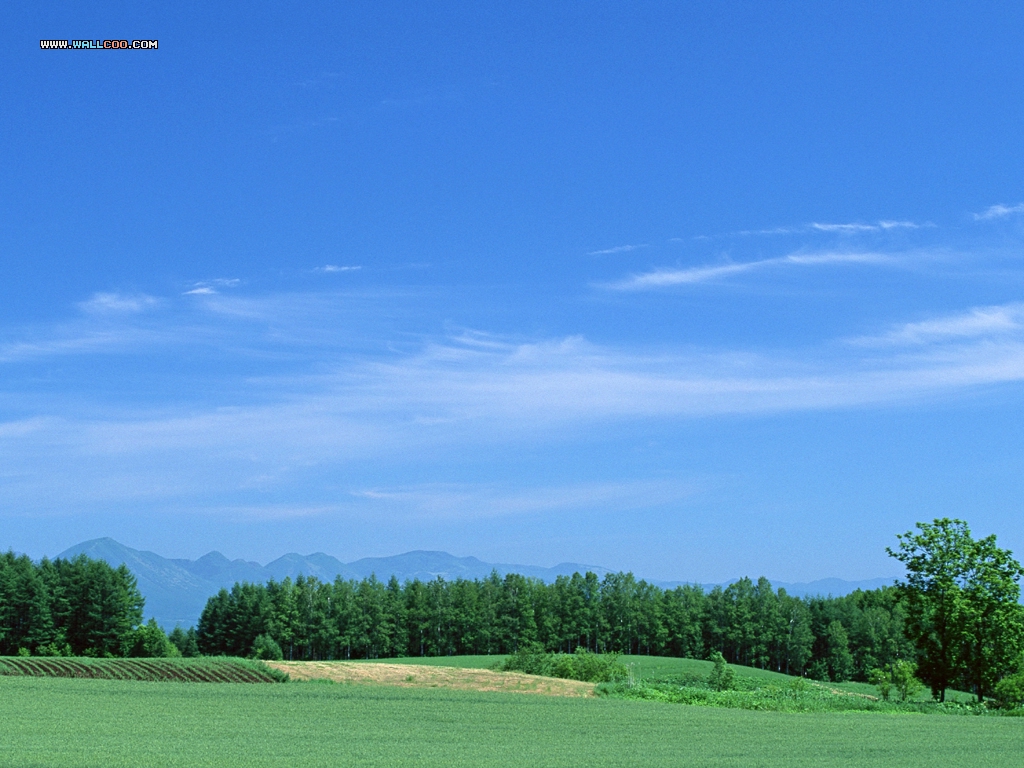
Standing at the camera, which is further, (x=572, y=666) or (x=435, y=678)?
(x=572, y=666)

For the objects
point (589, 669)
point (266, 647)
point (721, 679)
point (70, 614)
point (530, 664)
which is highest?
point (70, 614)

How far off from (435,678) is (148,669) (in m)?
18.4

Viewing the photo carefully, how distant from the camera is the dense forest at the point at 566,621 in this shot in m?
116

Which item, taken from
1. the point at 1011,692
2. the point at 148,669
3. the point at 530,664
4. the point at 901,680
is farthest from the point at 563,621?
the point at 1011,692

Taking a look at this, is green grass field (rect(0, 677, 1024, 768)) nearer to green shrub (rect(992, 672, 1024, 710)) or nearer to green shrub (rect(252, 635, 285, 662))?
green shrub (rect(992, 672, 1024, 710))

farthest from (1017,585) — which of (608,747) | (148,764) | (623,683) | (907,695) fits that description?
(148,764)

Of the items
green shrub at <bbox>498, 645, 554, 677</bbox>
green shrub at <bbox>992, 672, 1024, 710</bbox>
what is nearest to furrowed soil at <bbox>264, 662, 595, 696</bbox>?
green shrub at <bbox>498, 645, 554, 677</bbox>

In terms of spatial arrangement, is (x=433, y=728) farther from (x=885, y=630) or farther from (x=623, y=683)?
(x=885, y=630)

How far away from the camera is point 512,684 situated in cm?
6056

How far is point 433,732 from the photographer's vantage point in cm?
3591

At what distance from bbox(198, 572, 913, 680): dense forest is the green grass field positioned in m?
65.8

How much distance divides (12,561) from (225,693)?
67.4 m

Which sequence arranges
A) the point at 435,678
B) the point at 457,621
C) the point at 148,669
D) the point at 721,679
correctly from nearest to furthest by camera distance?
the point at 148,669 < the point at 435,678 < the point at 721,679 < the point at 457,621

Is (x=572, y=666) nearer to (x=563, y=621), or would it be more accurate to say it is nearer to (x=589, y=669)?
(x=589, y=669)
